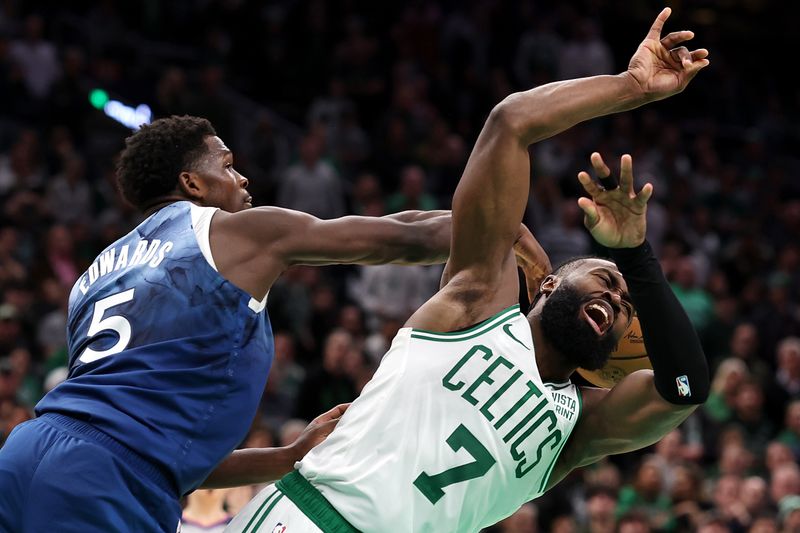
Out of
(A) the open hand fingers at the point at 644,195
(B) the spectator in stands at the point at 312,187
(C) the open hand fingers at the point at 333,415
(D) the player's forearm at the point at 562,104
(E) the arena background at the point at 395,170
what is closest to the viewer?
(A) the open hand fingers at the point at 644,195

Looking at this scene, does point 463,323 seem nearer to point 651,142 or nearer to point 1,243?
point 1,243

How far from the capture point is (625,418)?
4.33 meters

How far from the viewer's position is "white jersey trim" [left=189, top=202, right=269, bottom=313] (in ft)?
12.7

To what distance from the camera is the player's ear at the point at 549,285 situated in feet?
14.5

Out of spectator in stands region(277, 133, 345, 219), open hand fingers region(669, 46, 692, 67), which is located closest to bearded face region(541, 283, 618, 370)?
open hand fingers region(669, 46, 692, 67)

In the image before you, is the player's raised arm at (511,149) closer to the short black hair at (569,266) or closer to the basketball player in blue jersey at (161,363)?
the basketball player in blue jersey at (161,363)

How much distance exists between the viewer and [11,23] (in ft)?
46.0

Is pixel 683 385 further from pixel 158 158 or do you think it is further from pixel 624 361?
pixel 158 158

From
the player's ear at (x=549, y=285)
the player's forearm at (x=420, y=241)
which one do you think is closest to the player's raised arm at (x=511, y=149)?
the player's forearm at (x=420, y=241)

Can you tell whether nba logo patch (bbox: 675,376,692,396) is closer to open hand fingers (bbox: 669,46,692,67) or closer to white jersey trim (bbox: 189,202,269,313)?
open hand fingers (bbox: 669,46,692,67)

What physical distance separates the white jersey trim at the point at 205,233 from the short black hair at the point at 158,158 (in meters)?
0.24

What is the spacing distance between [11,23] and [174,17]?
7.24 feet

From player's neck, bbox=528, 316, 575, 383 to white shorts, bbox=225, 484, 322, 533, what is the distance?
985 mm

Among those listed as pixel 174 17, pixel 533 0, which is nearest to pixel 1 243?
pixel 174 17
